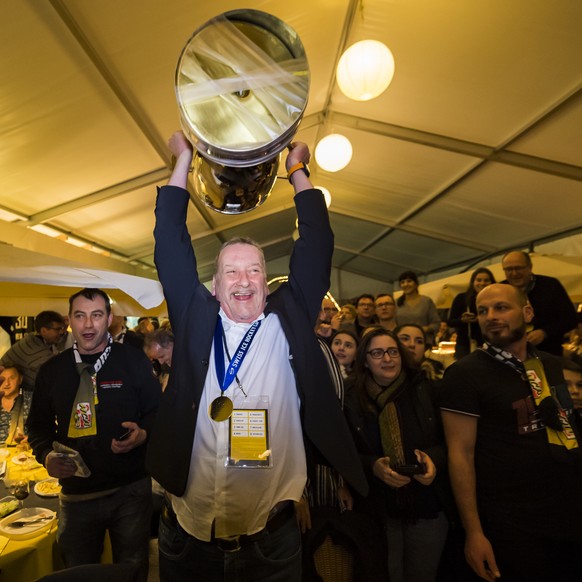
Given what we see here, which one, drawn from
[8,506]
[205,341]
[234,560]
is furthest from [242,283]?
[8,506]

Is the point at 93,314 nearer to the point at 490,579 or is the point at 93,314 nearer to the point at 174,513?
the point at 174,513

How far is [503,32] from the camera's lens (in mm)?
2984

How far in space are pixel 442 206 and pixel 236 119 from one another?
6.82 m

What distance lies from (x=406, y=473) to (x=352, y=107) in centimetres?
444

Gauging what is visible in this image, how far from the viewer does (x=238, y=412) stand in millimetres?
1131

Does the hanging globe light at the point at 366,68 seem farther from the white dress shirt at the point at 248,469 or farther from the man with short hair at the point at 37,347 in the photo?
the man with short hair at the point at 37,347

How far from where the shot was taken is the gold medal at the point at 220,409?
1.12m

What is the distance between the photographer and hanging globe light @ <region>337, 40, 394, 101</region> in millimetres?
2789

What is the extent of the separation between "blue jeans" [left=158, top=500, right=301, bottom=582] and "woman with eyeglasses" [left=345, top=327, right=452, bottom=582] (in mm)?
749

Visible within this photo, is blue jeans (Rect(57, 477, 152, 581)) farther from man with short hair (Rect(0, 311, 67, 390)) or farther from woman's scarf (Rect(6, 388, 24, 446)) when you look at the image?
man with short hair (Rect(0, 311, 67, 390))

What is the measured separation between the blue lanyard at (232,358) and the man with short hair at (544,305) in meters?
2.24

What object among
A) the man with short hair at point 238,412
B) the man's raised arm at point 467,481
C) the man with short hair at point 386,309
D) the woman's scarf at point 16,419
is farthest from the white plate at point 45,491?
the man with short hair at point 386,309

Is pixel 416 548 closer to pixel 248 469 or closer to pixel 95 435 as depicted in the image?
pixel 248 469

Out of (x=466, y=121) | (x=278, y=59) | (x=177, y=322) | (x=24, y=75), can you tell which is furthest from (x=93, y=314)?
(x=466, y=121)
